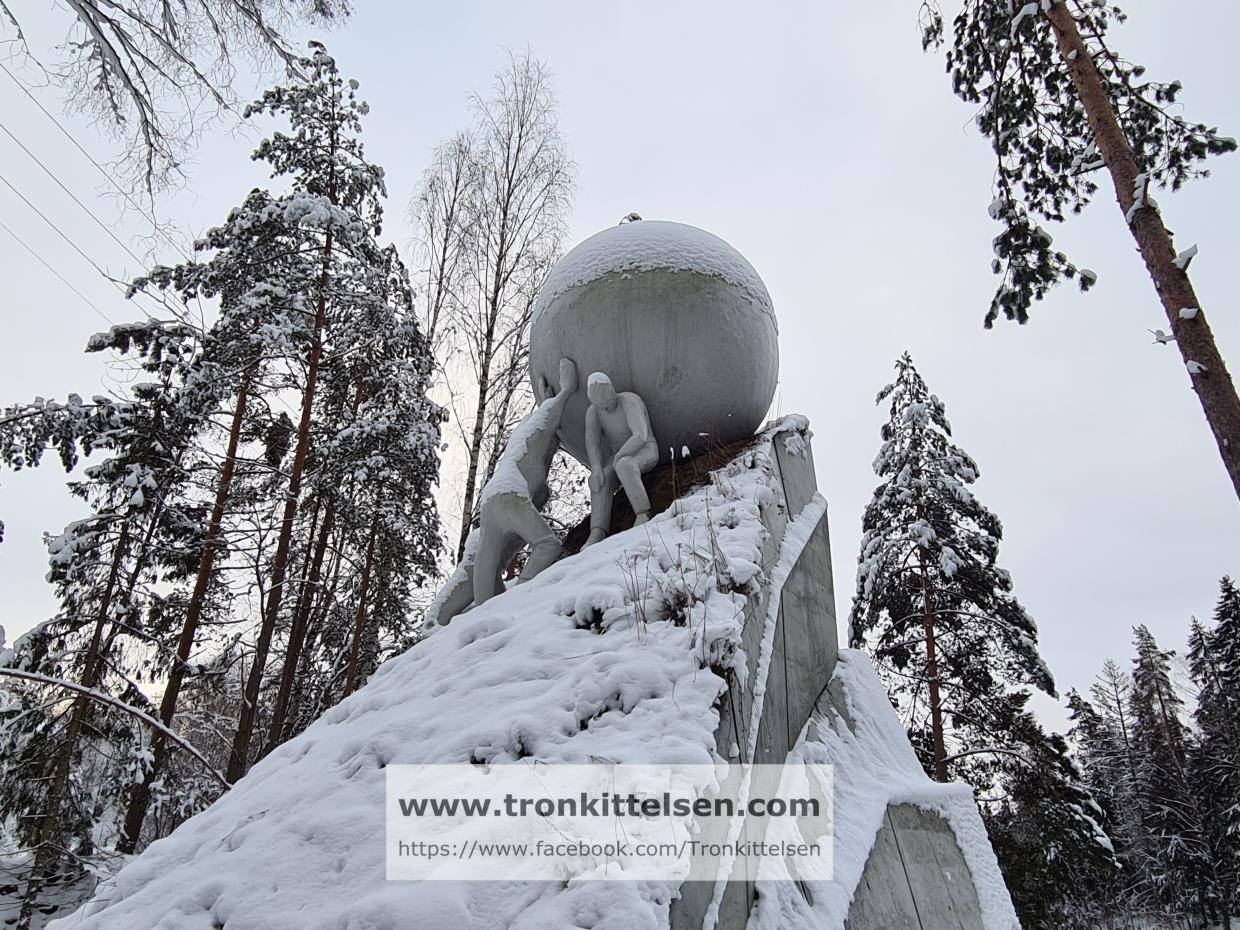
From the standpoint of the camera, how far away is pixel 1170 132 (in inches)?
266

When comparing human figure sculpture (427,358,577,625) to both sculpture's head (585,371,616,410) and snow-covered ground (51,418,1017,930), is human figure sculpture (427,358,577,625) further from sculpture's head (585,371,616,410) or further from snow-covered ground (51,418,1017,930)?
snow-covered ground (51,418,1017,930)

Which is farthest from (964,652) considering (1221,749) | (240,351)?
(1221,749)

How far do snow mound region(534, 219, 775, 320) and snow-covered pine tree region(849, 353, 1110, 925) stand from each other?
7.73 metres

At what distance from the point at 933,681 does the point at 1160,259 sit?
7.95 m

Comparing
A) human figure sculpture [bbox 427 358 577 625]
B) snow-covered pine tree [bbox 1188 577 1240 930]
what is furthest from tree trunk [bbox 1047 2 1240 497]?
snow-covered pine tree [bbox 1188 577 1240 930]

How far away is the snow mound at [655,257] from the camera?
20.6 feet

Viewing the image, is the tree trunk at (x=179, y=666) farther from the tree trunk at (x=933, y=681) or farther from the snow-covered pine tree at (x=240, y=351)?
the tree trunk at (x=933, y=681)

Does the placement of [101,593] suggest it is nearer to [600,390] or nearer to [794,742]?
[600,390]

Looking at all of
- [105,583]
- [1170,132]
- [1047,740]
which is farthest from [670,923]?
[1047,740]

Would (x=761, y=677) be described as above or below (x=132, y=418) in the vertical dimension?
below

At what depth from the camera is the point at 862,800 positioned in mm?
3977

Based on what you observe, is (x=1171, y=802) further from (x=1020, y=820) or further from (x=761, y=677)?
(x=761, y=677)

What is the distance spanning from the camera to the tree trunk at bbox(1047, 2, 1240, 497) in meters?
4.95

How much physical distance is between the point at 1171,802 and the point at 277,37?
1032 inches
